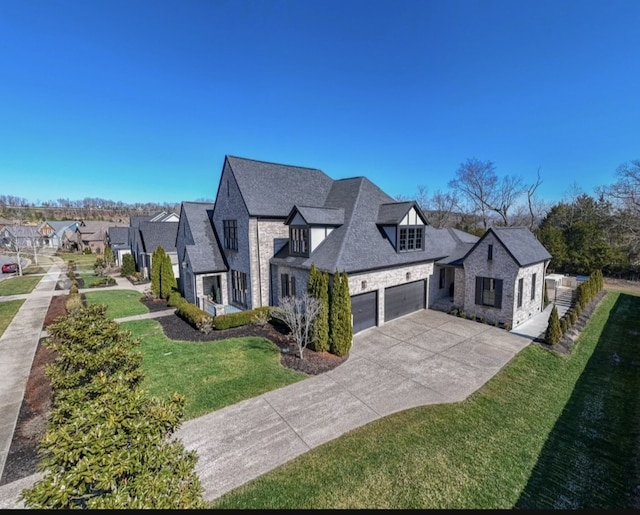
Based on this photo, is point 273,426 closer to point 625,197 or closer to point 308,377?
point 308,377

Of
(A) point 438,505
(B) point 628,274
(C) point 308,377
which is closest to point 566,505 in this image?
(A) point 438,505

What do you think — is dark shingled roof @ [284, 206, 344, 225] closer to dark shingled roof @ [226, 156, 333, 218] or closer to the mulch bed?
dark shingled roof @ [226, 156, 333, 218]

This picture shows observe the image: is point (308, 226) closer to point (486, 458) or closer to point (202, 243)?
point (202, 243)

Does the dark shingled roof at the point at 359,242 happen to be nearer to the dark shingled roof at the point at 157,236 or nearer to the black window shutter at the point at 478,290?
the black window shutter at the point at 478,290

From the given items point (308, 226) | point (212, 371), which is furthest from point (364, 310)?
point (212, 371)

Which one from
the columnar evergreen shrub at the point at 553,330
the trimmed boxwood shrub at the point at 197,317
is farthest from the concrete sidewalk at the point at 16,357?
the columnar evergreen shrub at the point at 553,330
